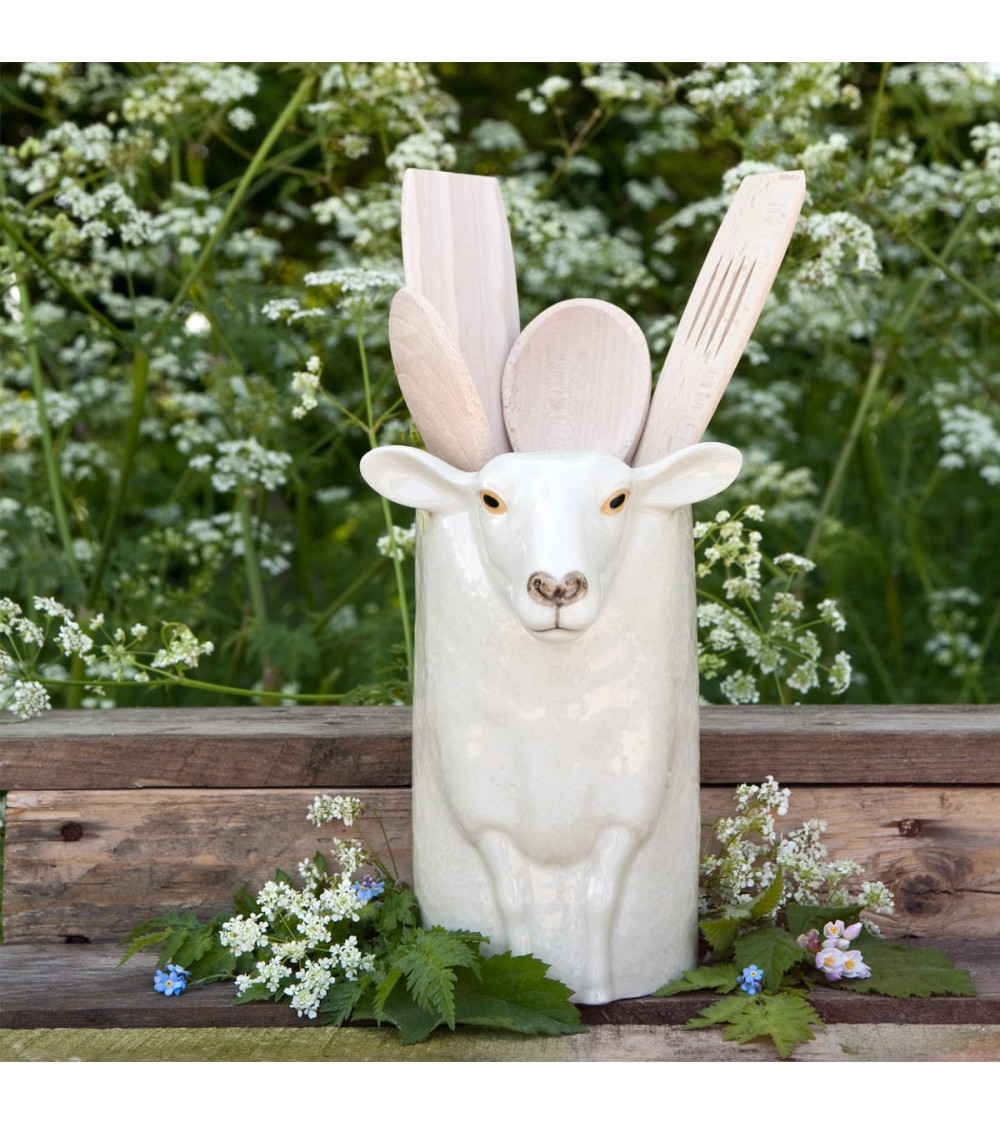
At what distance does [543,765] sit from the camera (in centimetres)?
160

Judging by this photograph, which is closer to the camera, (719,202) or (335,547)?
(719,202)

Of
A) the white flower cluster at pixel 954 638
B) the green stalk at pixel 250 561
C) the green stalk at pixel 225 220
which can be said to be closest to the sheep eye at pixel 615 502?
the green stalk at pixel 225 220

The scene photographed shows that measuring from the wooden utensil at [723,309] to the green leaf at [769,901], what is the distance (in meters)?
0.52

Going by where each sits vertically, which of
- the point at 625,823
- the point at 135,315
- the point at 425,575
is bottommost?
the point at 625,823

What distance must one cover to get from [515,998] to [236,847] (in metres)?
0.49

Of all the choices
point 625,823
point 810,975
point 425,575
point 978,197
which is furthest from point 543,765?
point 978,197

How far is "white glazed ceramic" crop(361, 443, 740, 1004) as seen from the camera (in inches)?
62.2

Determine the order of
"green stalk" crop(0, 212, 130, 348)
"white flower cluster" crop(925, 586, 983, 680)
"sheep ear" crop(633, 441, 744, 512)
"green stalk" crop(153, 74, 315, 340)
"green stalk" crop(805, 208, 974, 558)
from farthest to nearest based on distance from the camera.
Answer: "white flower cluster" crop(925, 586, 983, 680)
"green stalk" crop(805, 208, 974, 558)
"green stalk" crop(153, 74, 315, 340)
"green stalk" crop(0, 212, 130, 348)
"sheep ear" crop(633, 441, 744, 512)

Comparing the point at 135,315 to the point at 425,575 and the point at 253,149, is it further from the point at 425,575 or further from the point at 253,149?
the point at 253,149

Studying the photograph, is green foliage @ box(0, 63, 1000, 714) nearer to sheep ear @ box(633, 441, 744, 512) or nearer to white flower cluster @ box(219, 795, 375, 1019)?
white flower cluster @ box(219, 795, 375, 1019)

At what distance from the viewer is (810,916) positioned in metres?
1.76

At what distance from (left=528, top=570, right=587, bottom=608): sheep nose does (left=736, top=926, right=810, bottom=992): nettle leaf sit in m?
0.50

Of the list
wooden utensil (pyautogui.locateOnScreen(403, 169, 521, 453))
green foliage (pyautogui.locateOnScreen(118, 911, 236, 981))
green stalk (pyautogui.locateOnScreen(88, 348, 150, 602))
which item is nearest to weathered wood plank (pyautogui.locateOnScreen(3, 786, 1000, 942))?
Answer: green foliage (pyautogui.locateOnScreen(118, 911, 236, 981))

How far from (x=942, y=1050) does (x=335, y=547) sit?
2.31 metres
